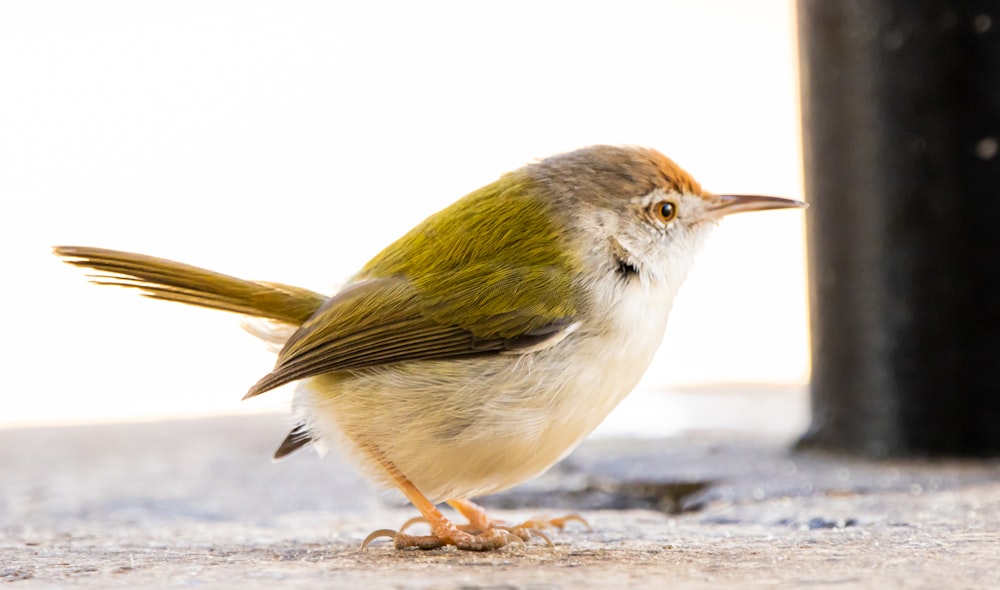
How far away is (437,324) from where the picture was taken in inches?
117

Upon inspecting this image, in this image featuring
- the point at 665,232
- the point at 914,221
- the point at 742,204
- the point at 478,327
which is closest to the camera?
the point at 478,327

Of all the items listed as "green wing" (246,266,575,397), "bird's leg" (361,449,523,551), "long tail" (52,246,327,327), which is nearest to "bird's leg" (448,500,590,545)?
"bird's leg" (361,449,523,551)

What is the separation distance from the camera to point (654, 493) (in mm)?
4016

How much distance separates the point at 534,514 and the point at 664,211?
1.15 m

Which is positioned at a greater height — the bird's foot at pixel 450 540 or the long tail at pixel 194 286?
the long tail at pixel 194 286

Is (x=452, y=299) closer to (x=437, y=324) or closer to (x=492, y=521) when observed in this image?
(x=437, y=324)

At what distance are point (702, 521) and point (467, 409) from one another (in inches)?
39.0

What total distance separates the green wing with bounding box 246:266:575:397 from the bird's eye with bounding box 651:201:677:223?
0.49 metres

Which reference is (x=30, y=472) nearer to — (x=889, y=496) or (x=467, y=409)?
(x=467, y=409)

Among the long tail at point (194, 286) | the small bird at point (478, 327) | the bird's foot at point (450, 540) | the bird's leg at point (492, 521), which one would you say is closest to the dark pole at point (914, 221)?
the small bird at point (478, 327)

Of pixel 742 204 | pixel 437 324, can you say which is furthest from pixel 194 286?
pixel 742 204

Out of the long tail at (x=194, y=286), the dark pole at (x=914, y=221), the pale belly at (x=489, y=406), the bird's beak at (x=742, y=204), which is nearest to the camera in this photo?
the pale belly at (x=489, y=406)

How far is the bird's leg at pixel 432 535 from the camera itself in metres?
2.87

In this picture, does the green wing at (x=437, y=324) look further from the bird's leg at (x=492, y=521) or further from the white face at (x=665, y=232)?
the bird's leg at (x=492, y=521)
